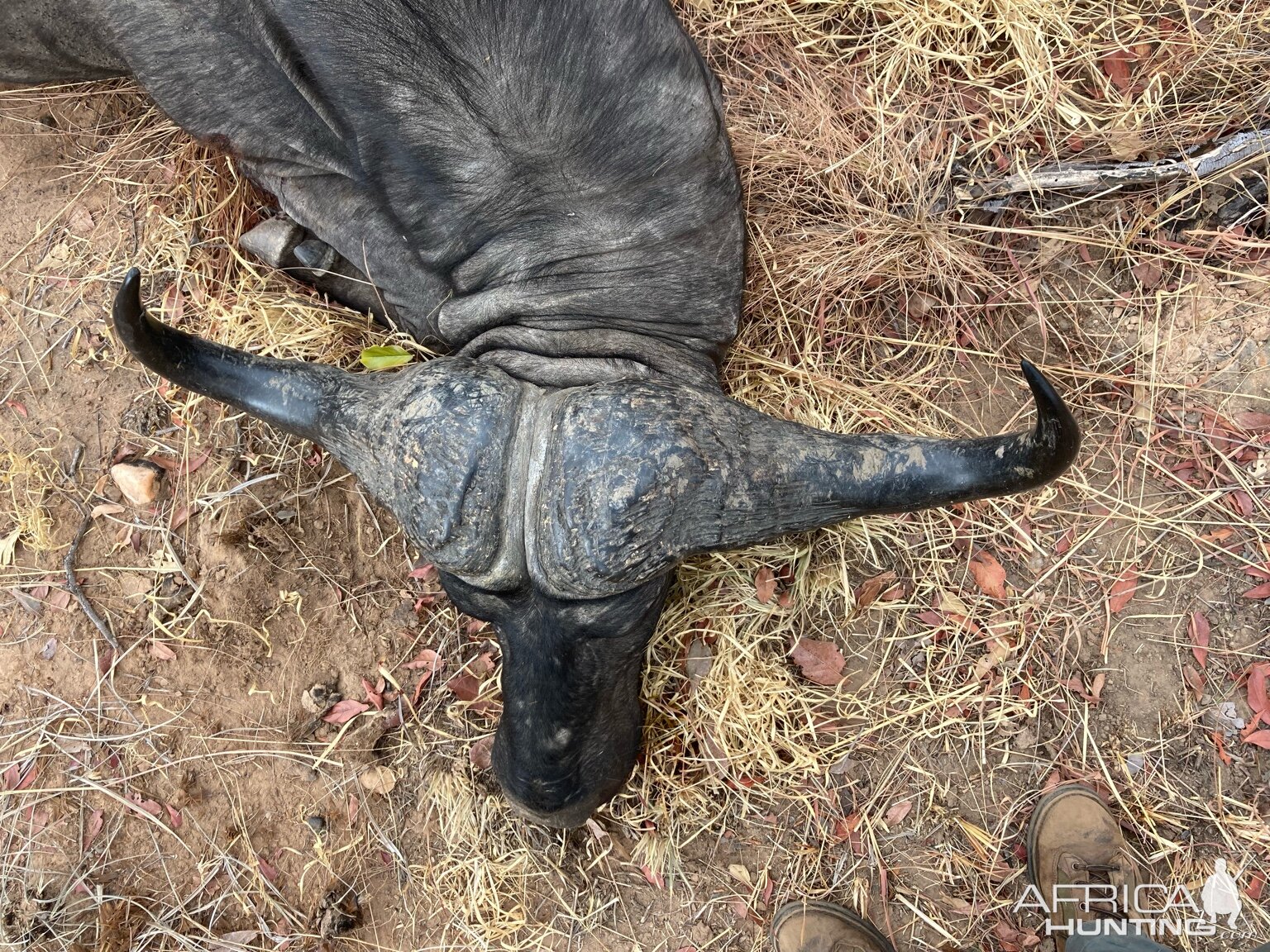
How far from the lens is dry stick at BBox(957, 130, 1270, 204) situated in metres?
3.18

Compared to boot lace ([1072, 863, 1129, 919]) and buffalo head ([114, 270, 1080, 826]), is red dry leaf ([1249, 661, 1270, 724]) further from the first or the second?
buffalo head ([114, 270, 1080, 826])

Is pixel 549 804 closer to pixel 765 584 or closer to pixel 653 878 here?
pixel 653 878

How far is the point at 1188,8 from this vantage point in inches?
131

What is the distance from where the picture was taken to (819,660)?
129 inches

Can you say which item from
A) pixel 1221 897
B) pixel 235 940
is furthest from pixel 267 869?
pixel 1221 897

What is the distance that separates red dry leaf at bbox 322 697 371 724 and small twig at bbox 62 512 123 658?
0.89 meters

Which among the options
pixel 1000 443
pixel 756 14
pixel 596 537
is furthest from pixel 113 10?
pixel 1000 443

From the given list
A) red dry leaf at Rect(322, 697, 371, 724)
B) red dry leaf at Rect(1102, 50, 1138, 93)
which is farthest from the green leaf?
red dry leaf at Rect(1102, 50, 1138, 93)

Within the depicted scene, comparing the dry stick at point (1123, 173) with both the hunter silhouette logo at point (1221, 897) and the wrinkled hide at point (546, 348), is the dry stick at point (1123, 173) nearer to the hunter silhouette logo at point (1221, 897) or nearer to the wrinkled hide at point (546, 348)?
the wrinkled hide at point (546, 348)

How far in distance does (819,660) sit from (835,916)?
0.96 metres

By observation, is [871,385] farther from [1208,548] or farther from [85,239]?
[85,239]

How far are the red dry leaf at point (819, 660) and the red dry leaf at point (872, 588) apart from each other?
196mm

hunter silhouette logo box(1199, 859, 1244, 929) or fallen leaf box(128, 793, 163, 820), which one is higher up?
fallen leaf box(128, 793, 163, 820)

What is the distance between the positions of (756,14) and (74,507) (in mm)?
3393
